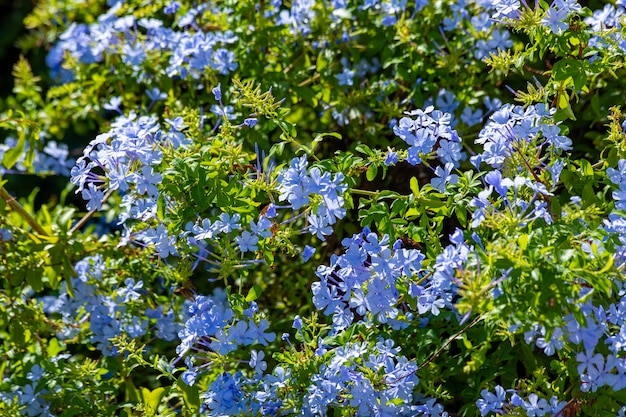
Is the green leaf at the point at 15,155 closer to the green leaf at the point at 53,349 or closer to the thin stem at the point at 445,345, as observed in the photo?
the green leaf at the point at 53,349

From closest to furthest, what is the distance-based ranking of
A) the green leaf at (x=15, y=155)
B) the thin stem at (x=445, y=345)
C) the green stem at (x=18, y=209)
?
the thin stem at (x=445, y=345), the green stem at (x=18, y=209), the green leaf at (x=15, y=155)

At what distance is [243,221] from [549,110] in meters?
0.59

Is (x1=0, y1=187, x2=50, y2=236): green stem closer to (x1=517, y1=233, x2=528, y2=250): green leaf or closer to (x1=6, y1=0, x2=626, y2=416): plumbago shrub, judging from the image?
(x1=6, y1=0, x2=626, y2=416): plumbago shrub

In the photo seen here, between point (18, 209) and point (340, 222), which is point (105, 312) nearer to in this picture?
point (18, 209)

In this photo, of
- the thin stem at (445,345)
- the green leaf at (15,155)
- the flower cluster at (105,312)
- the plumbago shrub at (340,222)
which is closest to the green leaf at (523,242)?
the plumbago shrub at (340,222)

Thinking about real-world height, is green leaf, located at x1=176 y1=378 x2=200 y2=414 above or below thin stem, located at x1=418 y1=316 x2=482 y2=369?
below

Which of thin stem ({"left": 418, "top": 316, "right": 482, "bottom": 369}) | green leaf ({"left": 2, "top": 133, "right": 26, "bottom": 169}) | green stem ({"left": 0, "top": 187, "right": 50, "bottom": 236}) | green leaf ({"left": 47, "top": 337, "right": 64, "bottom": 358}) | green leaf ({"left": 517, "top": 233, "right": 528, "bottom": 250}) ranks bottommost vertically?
green leaf ({"left": 47, "top": 337, "right": 64, "bottom": 358})

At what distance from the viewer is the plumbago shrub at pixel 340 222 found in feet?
4.47

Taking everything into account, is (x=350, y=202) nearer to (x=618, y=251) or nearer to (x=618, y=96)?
(x=618, y=251)

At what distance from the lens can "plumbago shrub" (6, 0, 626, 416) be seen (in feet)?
4.47

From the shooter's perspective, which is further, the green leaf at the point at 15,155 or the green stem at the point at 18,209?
the green leaf at the point at 15,155

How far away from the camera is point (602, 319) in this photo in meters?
1.31

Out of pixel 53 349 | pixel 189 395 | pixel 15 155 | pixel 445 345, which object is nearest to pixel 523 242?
pixel 445 345

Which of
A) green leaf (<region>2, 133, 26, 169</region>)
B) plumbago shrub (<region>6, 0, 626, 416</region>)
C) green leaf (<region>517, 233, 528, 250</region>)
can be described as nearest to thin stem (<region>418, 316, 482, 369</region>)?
plumbago shrub (<region>6, 0, 626, 416</region>)
